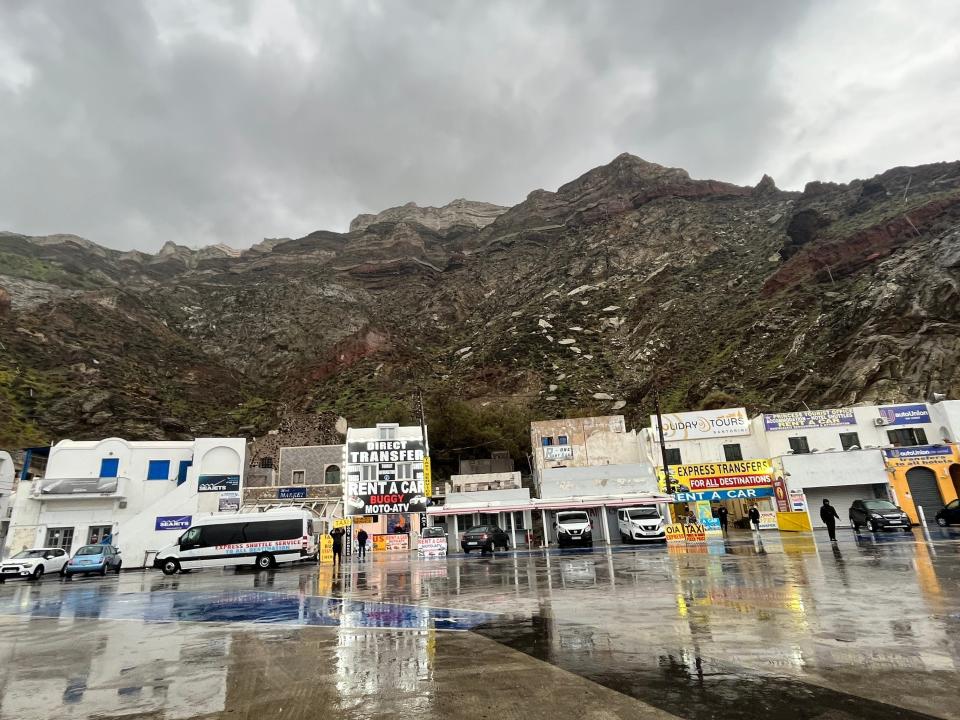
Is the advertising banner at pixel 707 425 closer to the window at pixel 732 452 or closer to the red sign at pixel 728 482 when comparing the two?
the window at pixel 732 452

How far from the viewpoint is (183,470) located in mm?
38250

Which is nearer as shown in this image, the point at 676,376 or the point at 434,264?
the point at 676,376

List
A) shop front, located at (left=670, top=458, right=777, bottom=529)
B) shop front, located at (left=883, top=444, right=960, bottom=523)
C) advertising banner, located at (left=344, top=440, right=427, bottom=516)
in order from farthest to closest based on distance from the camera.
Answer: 1. advertising banner, located at (left=344, top=440, right=427, bottom=516)
2. shop front, located at (left=670, top=458, right=777, bottom=529)
3. shop front, located at (left=883, top=444, right=960, bottom=523)

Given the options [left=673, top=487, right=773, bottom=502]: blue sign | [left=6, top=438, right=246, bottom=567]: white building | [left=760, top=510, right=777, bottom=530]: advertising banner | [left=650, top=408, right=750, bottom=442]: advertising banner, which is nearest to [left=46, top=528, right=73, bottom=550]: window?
[left=6, top=438, right=246, bottom=567]: white building

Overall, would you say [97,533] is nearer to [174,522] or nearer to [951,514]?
[174,522]

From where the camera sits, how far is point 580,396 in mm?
68500

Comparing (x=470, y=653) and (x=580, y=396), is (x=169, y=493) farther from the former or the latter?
(x=580, y=396)

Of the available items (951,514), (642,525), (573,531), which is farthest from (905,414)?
(573,531)

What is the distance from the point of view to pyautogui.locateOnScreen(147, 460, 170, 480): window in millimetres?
37406

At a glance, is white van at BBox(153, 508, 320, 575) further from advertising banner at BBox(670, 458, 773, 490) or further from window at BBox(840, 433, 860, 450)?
window at BBox(840, 433, 860, 450)

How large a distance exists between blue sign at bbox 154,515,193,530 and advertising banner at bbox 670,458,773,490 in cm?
3415

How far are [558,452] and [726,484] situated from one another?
13.0 m

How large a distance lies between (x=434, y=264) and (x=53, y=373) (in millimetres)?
87207

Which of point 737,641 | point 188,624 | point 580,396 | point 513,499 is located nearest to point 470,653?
point 737,641
